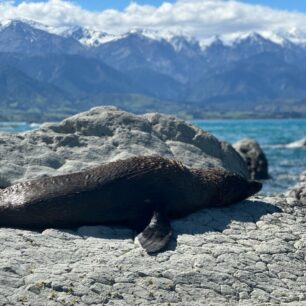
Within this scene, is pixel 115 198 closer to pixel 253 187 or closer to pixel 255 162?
pixel 253 187

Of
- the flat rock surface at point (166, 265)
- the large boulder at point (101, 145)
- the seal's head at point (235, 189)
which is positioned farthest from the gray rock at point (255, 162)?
the flat rock surface at point (166, 265)

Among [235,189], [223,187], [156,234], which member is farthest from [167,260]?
[235,189]

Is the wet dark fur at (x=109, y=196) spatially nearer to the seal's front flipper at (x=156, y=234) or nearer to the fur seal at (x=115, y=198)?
the fur seal at (x=115, y=198)

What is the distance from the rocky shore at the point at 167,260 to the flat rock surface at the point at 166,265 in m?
0.02

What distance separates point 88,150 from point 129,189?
402 centimetres

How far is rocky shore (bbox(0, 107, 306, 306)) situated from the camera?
1048 centimetres

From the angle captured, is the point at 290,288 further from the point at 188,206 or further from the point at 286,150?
the point at 286,150

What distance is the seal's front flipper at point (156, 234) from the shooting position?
12.0 metres

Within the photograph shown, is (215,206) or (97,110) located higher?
(97,110)

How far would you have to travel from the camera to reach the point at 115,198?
1315 cm

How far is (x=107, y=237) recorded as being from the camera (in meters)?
12.6

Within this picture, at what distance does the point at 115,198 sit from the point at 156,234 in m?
1.29

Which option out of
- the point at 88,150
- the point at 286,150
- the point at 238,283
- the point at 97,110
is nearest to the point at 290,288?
the point at 238,283

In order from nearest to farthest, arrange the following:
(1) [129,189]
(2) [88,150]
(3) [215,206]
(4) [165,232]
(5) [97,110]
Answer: (4) [165,232] → (1) [129,189] → (3) [215,206] → (2) [88,150] → (5) [97,110]
